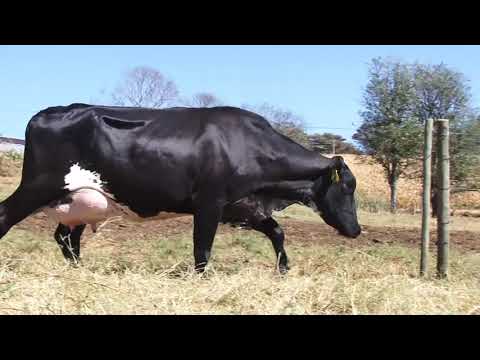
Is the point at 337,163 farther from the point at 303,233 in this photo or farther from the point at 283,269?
the point at 303,233

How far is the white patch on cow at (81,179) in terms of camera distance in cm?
796

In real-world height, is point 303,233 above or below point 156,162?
below

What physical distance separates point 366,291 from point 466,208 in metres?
18.1

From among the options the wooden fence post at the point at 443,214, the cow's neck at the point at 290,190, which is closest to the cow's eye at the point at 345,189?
the cow's neck at the point at 290,190

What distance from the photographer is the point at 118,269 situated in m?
7.78

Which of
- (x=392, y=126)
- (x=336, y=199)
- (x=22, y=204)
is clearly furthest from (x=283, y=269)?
(x=392, y=126)

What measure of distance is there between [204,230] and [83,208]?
1457 mm

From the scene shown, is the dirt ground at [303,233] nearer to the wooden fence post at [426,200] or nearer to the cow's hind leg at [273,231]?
the cow's hind leg at [273,231]

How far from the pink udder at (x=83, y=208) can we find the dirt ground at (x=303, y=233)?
2.73 m

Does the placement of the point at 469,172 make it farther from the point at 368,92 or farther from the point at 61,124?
the point at 368,92

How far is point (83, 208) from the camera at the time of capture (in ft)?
26.4

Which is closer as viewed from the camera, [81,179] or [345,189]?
[81,179]

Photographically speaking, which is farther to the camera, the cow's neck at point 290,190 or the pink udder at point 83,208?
the cow's neck at point 290,190

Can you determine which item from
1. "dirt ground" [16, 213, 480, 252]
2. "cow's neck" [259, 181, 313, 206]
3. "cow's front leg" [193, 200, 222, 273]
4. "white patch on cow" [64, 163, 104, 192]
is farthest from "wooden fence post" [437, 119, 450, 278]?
"white patch on cow" [64, 163, 104, 192]
